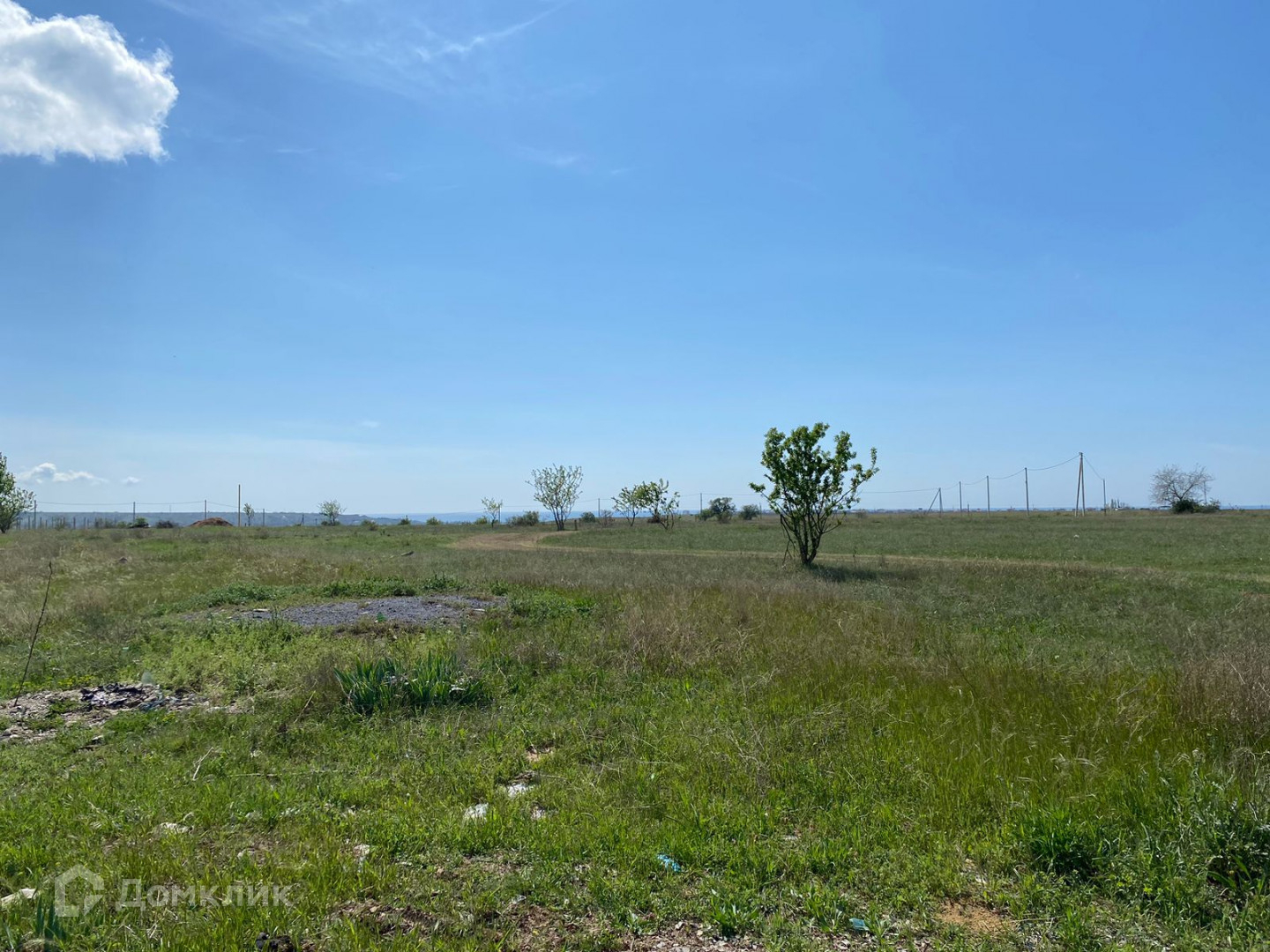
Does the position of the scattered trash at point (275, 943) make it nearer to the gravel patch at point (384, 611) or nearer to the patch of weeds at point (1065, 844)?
the patch of weeds at point (1065, 844)

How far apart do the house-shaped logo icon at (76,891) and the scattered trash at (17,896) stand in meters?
0.12

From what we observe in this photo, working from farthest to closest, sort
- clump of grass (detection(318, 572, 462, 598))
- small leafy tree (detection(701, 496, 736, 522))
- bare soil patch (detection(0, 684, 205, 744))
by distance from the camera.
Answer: small leafy tree (detection(701, 496, 736, 522)) < clump of grass (detection(318, 572, 462, 598)) < bare soil patch (detection(0, 684, 205, 744))

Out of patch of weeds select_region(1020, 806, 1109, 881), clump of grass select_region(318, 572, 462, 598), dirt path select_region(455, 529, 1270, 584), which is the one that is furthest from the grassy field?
dirt path select_region(455, 529, 1270, 584)

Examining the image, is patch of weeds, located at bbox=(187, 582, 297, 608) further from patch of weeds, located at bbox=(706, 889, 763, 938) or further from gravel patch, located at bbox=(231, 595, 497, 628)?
patch of weeds, located at bbox=(706, 889, 763, 938)

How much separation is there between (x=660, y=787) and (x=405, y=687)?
342 centimetres

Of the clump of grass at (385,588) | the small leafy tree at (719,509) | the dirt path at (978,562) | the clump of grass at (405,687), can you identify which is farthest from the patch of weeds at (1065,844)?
the small leafy tree at (719,509)

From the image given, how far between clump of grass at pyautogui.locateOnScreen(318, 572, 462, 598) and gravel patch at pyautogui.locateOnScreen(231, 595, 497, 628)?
0.72 metres

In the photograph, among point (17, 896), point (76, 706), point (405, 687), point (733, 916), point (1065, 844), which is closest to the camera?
point (733, 916)

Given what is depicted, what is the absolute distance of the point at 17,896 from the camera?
3455 millimetres

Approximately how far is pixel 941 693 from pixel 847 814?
281 cm

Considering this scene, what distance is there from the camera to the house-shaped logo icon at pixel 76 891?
10.8ft

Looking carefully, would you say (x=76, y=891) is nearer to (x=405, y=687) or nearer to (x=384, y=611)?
(x=405, y=687)

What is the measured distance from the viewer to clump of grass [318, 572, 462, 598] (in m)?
14.2

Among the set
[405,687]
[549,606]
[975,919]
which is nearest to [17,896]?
[405,687]
